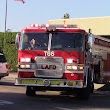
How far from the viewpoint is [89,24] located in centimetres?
3975

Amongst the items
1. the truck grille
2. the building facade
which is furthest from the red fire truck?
the building facade

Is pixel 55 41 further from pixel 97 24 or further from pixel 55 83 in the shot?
pixel 97 24

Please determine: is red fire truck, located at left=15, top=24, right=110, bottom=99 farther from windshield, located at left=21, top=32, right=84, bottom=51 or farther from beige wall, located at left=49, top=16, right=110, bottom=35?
beige wall, located at left=49, top=16, right=110, bottom=35

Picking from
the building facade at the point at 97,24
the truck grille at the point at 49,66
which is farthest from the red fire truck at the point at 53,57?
the building facade at the point at 97,24

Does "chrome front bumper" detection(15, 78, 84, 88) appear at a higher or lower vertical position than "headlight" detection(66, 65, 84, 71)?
lower

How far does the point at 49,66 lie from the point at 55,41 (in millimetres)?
980

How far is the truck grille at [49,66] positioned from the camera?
15.4 m

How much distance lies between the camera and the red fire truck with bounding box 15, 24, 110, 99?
603 inches

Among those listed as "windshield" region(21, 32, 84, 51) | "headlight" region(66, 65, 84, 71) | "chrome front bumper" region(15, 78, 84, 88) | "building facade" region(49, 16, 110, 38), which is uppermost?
"building facade" region(49, 16, 110, 38)

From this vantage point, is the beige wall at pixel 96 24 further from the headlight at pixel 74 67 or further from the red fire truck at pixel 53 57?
Result: the headlight at pixel 74 67

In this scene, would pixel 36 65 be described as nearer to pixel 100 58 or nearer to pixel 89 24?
pixel 100 58

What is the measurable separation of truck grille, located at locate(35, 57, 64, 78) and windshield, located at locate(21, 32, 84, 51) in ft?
1.41

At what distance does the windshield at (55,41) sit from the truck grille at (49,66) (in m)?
0.43

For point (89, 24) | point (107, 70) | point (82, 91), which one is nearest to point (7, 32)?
point (89, 24)
